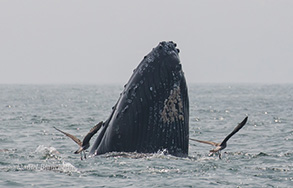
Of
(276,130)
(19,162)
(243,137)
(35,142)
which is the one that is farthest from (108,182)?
(276,130)

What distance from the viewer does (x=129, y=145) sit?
35.0 feet

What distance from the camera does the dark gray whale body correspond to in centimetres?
1061

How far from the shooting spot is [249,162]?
1366 centimetres

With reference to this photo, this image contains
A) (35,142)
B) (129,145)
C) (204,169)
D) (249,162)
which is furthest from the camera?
(35,142)

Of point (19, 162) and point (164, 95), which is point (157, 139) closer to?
point (164, 95)

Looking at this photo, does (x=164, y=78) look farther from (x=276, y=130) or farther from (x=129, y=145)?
(x=276, y=130)

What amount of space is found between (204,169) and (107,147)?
2290 mm

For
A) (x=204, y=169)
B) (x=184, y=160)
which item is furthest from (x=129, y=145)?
(x=204, y=169)

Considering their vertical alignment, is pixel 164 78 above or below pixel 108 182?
above

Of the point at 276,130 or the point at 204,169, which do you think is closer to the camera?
the point at 204,169

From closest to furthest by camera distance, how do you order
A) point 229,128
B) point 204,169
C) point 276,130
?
point 204,169 < point 276,130 < point 229,128

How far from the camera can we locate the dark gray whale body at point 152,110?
34.8 ft

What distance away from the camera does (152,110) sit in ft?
35.0

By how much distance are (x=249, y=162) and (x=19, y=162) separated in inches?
201
